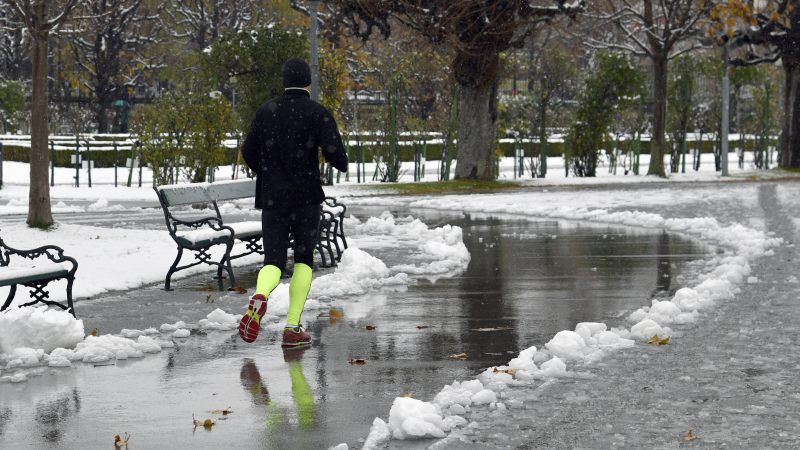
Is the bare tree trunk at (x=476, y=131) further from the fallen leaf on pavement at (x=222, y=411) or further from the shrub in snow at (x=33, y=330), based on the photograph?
the fallen leaf on pavement at (x=222, y=411)

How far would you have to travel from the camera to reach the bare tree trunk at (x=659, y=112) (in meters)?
38.3

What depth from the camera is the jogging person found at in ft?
29.0

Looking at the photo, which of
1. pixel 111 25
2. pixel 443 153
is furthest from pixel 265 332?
pixel 111 25

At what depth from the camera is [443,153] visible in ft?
127

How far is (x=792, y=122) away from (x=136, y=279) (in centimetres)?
3314

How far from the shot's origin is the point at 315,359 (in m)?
8.47

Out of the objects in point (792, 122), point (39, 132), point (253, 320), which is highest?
point (792, 122)

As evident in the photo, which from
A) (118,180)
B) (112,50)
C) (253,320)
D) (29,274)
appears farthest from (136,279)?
(112,50)

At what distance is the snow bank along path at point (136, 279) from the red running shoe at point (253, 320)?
70 cm

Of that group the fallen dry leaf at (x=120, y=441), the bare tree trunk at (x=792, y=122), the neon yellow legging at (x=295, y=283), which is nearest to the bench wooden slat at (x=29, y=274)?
the neon yellow legging at (x=295, y=283)

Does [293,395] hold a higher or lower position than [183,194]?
lower

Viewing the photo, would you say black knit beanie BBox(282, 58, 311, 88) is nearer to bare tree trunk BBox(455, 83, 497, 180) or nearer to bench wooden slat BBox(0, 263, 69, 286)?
bench wooden slat BBox(0, 263, 69, 286)

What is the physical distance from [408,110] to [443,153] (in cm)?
1411

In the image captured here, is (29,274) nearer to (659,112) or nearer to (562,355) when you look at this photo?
(562,355)
